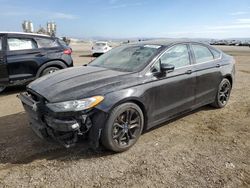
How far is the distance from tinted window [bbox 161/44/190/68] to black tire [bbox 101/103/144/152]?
1.06 m

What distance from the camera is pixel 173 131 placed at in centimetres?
426

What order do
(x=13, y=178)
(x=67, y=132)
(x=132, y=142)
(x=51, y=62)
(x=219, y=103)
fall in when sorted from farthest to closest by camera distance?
(x=51, y=62)
(x=219, y=103)
(x=132, y=142)
(x=67, y=132)
(x=13, y=178)

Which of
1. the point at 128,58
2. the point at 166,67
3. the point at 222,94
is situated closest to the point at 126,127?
the point at 166,67

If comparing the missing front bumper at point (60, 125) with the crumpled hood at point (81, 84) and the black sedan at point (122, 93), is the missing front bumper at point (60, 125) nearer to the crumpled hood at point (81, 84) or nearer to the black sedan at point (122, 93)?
the black sedan at point (122, 93)

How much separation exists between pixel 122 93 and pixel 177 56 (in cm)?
154

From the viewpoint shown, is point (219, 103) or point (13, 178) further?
point (219, 103)

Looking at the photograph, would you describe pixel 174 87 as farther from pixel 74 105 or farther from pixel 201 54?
pixel 74 105

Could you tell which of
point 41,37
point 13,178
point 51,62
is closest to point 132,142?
point 13,178

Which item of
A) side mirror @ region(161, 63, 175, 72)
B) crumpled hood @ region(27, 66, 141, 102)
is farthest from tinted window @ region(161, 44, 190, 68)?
crumpled hood @ region(27, 66, 141, 102)

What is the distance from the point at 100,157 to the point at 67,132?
623 millimetres

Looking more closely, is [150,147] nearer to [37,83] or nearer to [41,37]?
[37,83]

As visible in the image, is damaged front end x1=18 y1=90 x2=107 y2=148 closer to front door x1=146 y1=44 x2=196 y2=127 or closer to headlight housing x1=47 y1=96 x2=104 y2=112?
headlight housing x1=47 y1=96 x2=104 y2=112

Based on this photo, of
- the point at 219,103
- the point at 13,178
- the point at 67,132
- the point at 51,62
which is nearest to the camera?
the point at 13,178

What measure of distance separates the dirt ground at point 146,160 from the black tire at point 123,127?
151 millimetres
